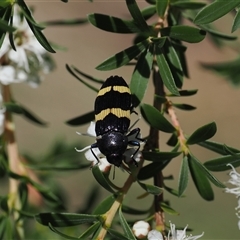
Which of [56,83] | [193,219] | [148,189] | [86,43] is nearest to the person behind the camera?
[148,189]

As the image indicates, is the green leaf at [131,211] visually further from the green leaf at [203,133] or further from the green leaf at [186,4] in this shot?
the green leaf at [186,4]

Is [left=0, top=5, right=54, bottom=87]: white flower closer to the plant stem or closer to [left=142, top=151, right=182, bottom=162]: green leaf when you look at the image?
the plant stem

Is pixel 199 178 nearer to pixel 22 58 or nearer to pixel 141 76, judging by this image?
pixel 141 76

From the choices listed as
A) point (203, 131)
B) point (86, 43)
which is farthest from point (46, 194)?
point (86, 43)

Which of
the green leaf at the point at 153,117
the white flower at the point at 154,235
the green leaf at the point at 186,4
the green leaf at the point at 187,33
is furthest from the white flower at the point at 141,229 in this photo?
the green leaf at the point at 186,4

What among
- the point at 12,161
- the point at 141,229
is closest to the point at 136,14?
the point at 141,229

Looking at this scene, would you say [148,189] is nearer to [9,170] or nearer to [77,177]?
[9,170]

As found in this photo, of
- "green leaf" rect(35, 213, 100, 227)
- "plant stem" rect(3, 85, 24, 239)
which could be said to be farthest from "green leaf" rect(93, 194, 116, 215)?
"plant stem" rect(3, 85, 24, 239)
